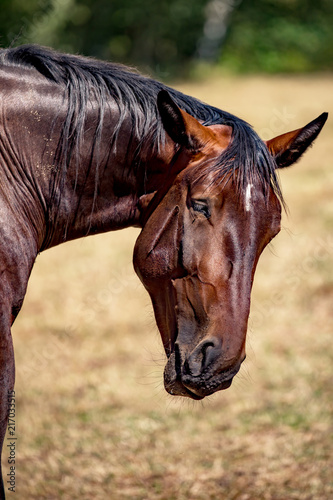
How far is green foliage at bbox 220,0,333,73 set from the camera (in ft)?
69.4

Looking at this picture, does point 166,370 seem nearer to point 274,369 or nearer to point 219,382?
point 219,382

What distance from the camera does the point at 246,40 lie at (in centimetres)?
2180

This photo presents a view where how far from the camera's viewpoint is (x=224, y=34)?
22156mm

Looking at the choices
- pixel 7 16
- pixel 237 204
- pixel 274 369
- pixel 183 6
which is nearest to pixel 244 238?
pixel 237 204

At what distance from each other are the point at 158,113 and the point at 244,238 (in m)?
0.60

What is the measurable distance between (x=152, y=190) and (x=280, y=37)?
21.2m

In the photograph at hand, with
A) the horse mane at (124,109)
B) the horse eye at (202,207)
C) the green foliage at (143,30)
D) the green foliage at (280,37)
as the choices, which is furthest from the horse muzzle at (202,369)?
the green foliage at (280,37)

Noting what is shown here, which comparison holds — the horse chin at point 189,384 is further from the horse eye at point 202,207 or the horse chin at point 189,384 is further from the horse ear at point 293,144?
the horse ear at point 293,144

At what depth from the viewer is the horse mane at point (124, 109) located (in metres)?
2.21

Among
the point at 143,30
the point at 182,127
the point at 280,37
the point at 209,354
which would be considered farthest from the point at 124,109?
the point at 280,37

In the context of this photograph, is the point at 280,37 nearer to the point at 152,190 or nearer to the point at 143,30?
the point at 143,30

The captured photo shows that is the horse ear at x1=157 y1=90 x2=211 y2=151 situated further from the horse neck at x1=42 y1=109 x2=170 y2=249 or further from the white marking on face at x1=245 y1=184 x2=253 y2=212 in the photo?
the white marking on face at x1=245 y1=184 x2=253 y2=212

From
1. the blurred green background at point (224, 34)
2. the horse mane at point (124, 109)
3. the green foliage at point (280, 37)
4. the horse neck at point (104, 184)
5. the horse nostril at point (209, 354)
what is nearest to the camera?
the horse nostril at point (209, 354)

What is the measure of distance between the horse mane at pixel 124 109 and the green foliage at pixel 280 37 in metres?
19.4
